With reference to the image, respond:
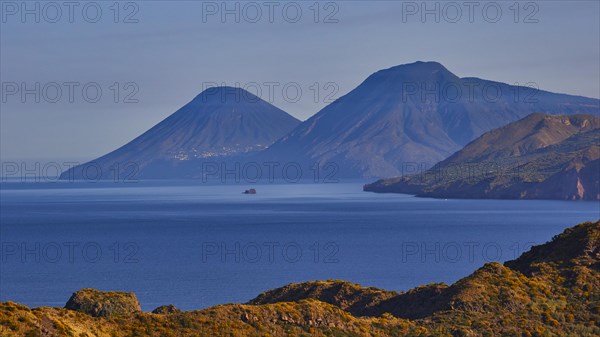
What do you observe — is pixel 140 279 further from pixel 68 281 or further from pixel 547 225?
pixel 547 225

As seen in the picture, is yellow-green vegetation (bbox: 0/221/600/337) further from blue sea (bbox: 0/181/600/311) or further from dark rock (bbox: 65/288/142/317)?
blue sea (bbox: 0/181/600/311)

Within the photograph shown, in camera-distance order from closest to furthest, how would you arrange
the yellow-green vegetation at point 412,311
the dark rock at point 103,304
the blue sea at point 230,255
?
1. the yellow-green vegetation at point 412,311
2. the dark rock at point 103,304
3. the blue sea at point 230,255

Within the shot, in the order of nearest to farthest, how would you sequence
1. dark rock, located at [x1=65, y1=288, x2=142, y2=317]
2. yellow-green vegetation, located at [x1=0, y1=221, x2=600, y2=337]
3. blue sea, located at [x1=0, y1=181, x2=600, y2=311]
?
yellow-green vegetation, located at [x1=0, y1=221, x2=600, y2=337] → dark rock, located at [x1=65, y1=288, x2=142, y2=317] → blue sea, located at [x1=0, y1=181, x2=600, y2=311]

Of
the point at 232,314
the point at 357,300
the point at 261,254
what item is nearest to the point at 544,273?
the point at 357,300

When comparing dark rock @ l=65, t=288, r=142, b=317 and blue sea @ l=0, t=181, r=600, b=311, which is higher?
dark rock @ l=65, t=288, r=142, b=317

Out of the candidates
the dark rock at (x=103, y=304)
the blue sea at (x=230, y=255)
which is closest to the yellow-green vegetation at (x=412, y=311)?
the dark rock at (x=103, y=304)

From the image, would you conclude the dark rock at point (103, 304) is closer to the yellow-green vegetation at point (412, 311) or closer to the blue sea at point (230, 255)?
the yellow-green vegetation at point (412, 311)

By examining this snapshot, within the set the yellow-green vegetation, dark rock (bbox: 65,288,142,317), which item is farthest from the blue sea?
dark rock (bbox: 65,288,142,317)

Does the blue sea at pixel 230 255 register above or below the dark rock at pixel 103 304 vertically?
below

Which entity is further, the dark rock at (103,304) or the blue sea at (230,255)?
the blue sea at (230,255)
